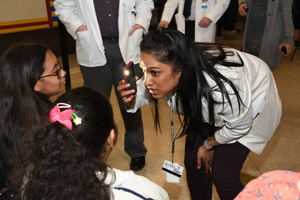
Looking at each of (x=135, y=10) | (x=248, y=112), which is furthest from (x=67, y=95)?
(x=135, y=10)

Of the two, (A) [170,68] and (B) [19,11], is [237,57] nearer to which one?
(A) [170,68]

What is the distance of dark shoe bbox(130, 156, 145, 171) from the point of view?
7.61 feet

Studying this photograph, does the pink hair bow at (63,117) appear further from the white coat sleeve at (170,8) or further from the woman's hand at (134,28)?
the white coat sleeve at (170,8)

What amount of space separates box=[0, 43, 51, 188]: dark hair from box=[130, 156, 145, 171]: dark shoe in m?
0.98

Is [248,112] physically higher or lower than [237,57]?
lower

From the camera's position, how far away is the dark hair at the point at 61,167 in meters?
0.90

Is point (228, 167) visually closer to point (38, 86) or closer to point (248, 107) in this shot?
point (248, 107)

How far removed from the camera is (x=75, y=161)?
0.93 metres

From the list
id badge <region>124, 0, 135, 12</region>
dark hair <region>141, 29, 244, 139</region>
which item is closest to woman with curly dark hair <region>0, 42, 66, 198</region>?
dark hair <region>141, 29, 244, 139</region>

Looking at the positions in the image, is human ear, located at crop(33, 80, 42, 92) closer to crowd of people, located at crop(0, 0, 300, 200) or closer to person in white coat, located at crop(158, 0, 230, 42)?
crowd of people, located at crop(0, 0, 300, 200)

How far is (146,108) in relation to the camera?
3.39 metres

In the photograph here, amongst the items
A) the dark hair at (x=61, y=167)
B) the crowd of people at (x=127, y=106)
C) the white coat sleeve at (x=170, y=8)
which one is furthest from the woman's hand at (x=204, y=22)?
the dark hair at (x=61, y=167)

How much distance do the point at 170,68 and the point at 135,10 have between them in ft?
3.19

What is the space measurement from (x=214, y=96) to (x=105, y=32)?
102cm
